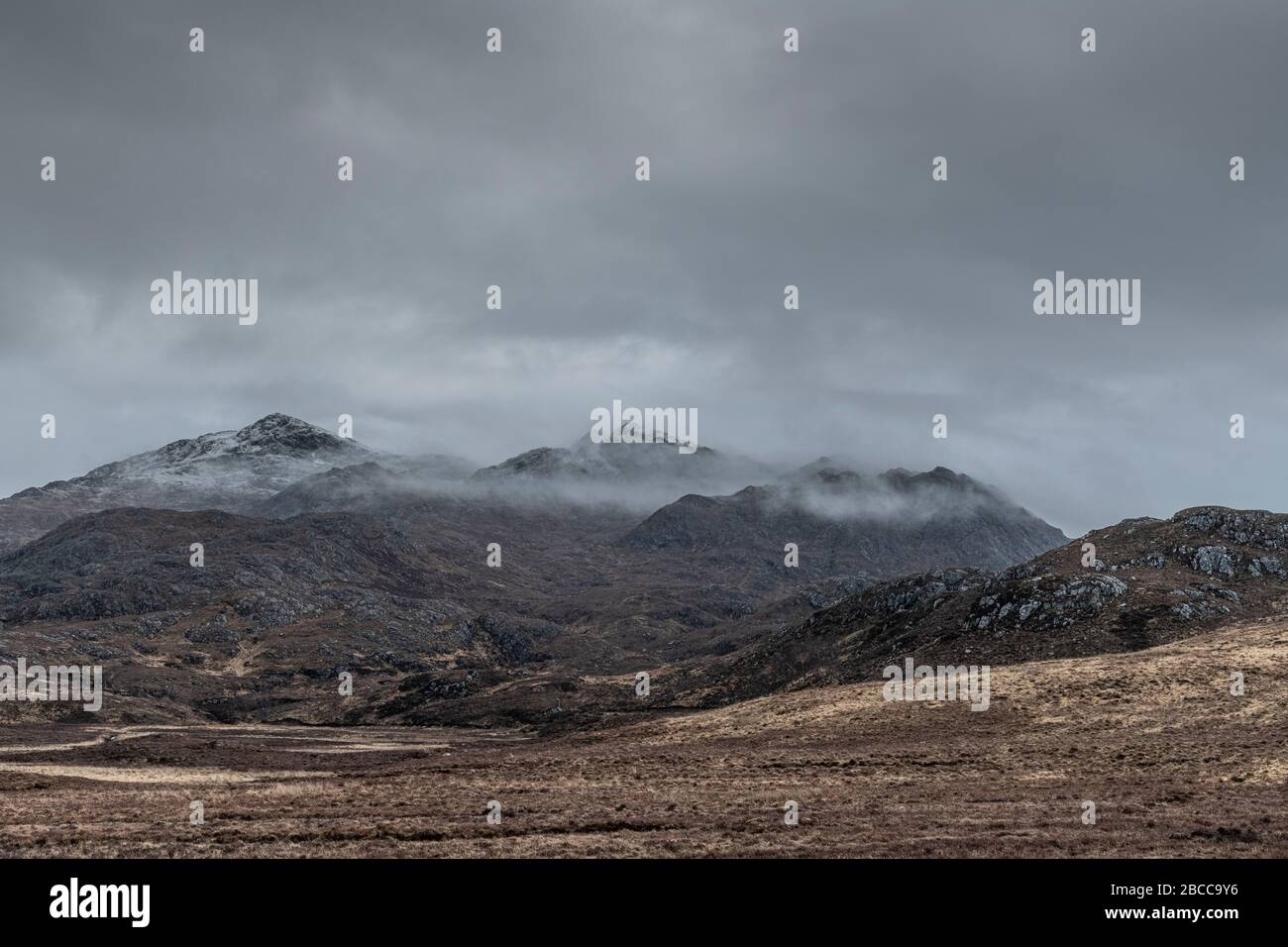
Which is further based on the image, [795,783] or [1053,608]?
[1053,608]

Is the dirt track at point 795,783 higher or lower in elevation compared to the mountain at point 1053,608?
lower

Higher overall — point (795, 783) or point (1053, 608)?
point (1053, 608)

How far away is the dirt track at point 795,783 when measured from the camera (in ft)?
110

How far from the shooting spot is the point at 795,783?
1964 inches

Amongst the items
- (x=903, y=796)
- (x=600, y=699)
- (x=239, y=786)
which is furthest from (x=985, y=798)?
(x=600, y=699)

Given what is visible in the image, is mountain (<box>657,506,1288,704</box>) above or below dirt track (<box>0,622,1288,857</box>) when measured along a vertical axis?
above

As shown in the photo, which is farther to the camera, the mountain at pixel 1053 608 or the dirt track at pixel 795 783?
the mountain at pixel 1053 608

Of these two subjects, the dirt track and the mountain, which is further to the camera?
the mountain

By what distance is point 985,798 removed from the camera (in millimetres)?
42344

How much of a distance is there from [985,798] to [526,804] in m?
20.4

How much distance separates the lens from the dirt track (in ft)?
110
